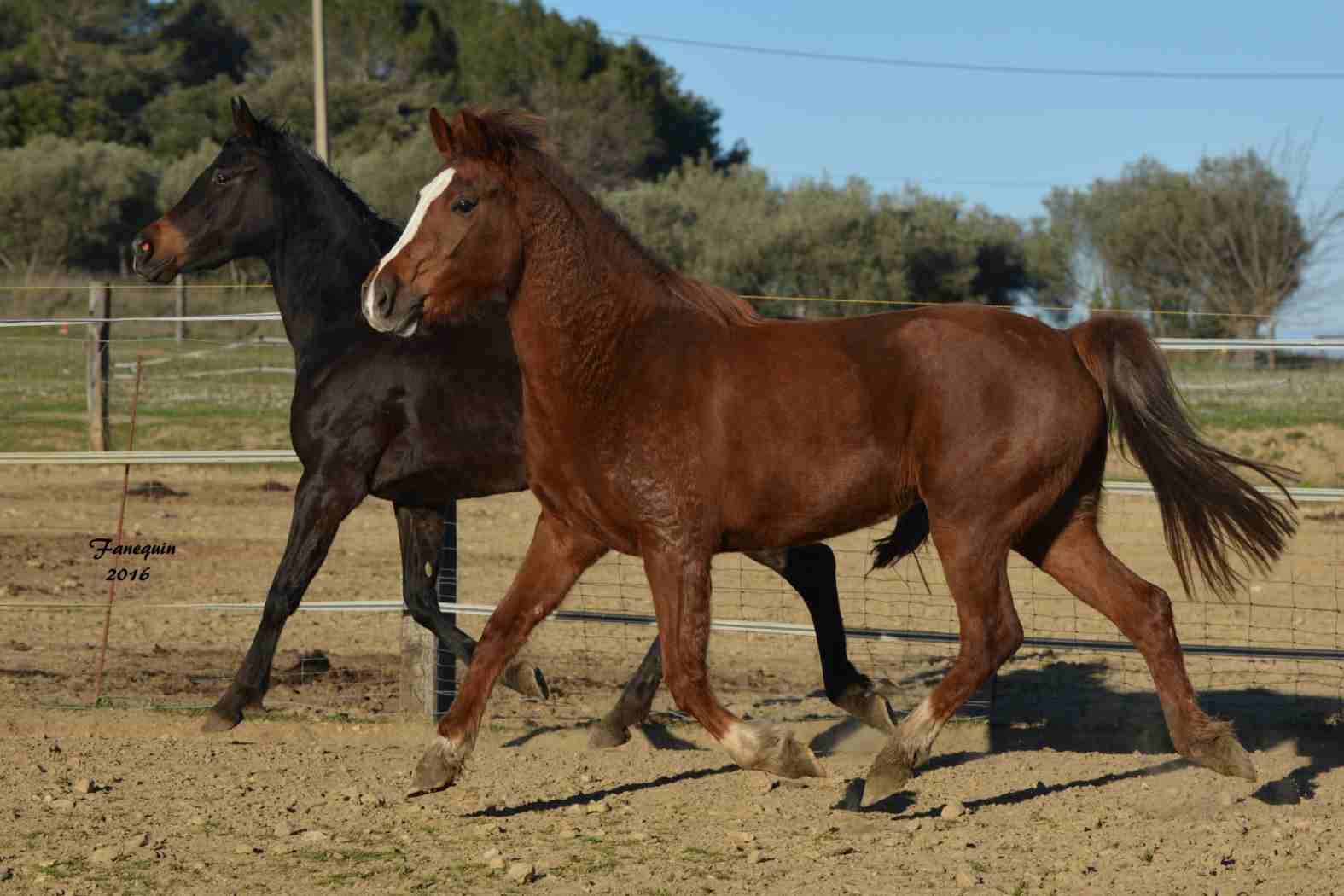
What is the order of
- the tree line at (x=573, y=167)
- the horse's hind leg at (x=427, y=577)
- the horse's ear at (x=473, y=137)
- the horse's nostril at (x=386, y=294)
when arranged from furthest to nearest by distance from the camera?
the tree line at (x=573, y=167) → the horse's hind leg at (x=427, y=577) → the horse's ear at (x=473, y=137) → the horse's nostril at (x=386, y=294)

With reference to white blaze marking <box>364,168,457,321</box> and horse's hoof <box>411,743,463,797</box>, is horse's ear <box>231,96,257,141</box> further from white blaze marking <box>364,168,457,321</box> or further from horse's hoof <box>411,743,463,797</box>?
horse's hoof <box>411,743,463,797</box>

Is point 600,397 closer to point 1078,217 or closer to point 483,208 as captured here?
point 483,208

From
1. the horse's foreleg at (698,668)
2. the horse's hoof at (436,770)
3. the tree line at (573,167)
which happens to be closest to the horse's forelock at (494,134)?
the horse's foreleg at (698,668)

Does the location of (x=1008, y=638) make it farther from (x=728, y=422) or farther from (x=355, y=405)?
(x=355, y=405)

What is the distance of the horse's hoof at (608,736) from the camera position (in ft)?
18.7

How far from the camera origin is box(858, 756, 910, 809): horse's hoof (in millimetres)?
4309

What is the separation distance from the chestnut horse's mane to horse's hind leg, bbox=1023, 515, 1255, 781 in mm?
1196

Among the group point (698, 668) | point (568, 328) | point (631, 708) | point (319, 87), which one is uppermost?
point (319, 87)

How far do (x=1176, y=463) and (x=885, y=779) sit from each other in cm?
134

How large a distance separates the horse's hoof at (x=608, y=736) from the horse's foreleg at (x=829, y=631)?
782mm

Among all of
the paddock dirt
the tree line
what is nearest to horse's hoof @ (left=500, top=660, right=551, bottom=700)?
the paddock dirt

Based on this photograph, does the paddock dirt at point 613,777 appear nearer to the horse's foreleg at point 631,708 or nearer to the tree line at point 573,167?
the horse's foreleg at point 631,708

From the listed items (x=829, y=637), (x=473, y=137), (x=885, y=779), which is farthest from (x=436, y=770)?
(x=473, y=137)

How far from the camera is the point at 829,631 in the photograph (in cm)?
551
